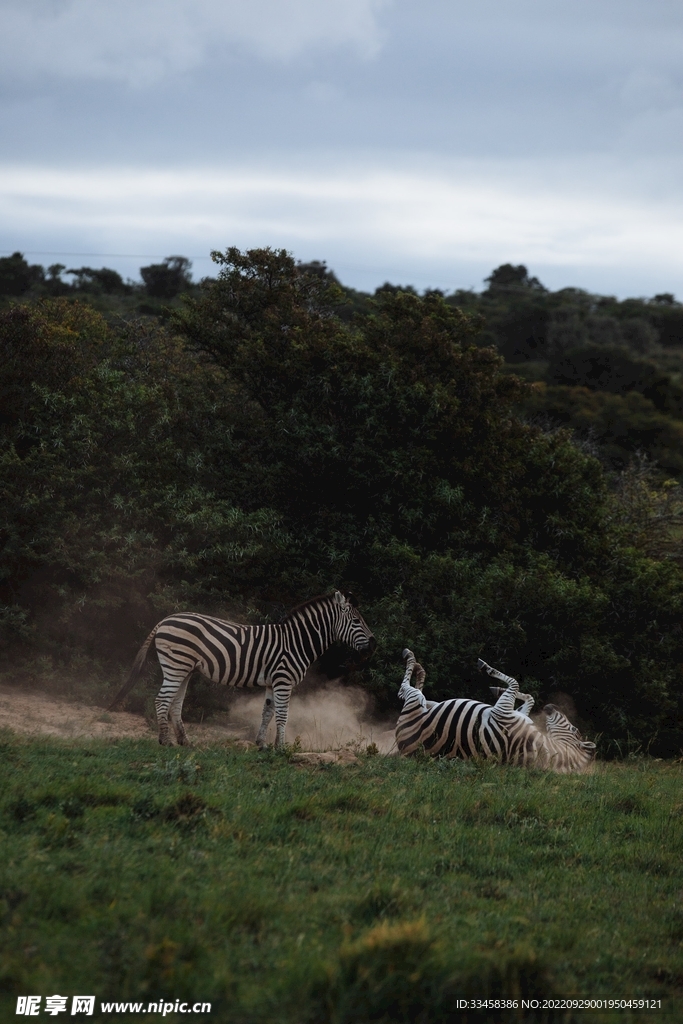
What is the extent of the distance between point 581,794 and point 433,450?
8.78m

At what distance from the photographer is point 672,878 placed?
7730 millimetres

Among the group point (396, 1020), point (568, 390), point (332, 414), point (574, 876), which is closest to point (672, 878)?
point (574, 876)

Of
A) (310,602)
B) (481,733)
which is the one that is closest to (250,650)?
(310,602)

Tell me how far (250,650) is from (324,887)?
664 centimetres

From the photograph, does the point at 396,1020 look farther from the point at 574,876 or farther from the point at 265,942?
the point at 574,876

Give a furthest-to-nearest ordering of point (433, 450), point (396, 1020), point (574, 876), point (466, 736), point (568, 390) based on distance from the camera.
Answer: point (568, 390) → point (433, 450) → point (466, 736) → point (574, 876) → point (396, 1020)

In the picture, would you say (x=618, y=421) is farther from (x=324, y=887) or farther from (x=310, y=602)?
(x=324, y=887)

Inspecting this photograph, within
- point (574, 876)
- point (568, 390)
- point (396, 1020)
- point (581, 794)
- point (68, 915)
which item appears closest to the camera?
point (396, 1020)

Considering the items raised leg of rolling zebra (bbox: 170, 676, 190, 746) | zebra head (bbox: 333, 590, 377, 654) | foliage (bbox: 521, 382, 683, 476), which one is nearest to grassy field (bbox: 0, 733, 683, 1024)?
raised leg of rolling zebra (bbox: 170, 676, 190, 746)

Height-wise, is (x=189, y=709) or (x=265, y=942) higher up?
(x=265, y=942)

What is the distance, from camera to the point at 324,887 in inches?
250

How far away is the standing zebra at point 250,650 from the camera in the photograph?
1238 centimetres

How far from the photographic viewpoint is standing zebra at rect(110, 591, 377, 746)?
40.6 feet

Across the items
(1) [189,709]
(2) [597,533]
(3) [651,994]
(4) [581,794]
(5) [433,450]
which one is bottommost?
(1) [189,709]
